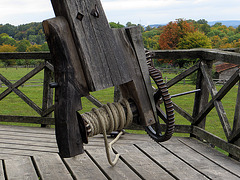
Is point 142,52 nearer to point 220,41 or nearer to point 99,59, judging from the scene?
point 99,59

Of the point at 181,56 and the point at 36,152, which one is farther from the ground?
the point at 181,56

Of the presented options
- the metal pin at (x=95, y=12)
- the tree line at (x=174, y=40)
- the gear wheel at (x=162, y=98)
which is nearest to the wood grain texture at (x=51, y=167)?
the gear wheel at (x=162, y=98)

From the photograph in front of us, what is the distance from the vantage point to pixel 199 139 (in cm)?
315

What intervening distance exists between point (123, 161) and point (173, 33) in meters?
28.7

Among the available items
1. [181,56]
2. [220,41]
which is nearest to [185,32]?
[220,41]

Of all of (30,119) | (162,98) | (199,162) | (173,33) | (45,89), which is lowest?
(199,162)

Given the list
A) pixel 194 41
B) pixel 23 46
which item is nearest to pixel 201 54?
pixel 194 41

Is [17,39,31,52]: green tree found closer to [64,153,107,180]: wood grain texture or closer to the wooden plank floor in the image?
the wooden plank floor

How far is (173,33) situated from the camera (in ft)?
99.2

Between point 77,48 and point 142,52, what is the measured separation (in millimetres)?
450

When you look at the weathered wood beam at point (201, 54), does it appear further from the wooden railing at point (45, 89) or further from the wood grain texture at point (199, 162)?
the wooden railing at point (45, 89)

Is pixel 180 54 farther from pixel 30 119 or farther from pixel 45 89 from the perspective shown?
pixel 30 119

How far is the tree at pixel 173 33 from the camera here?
30141 mm

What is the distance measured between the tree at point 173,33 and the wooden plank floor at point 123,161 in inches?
1086
